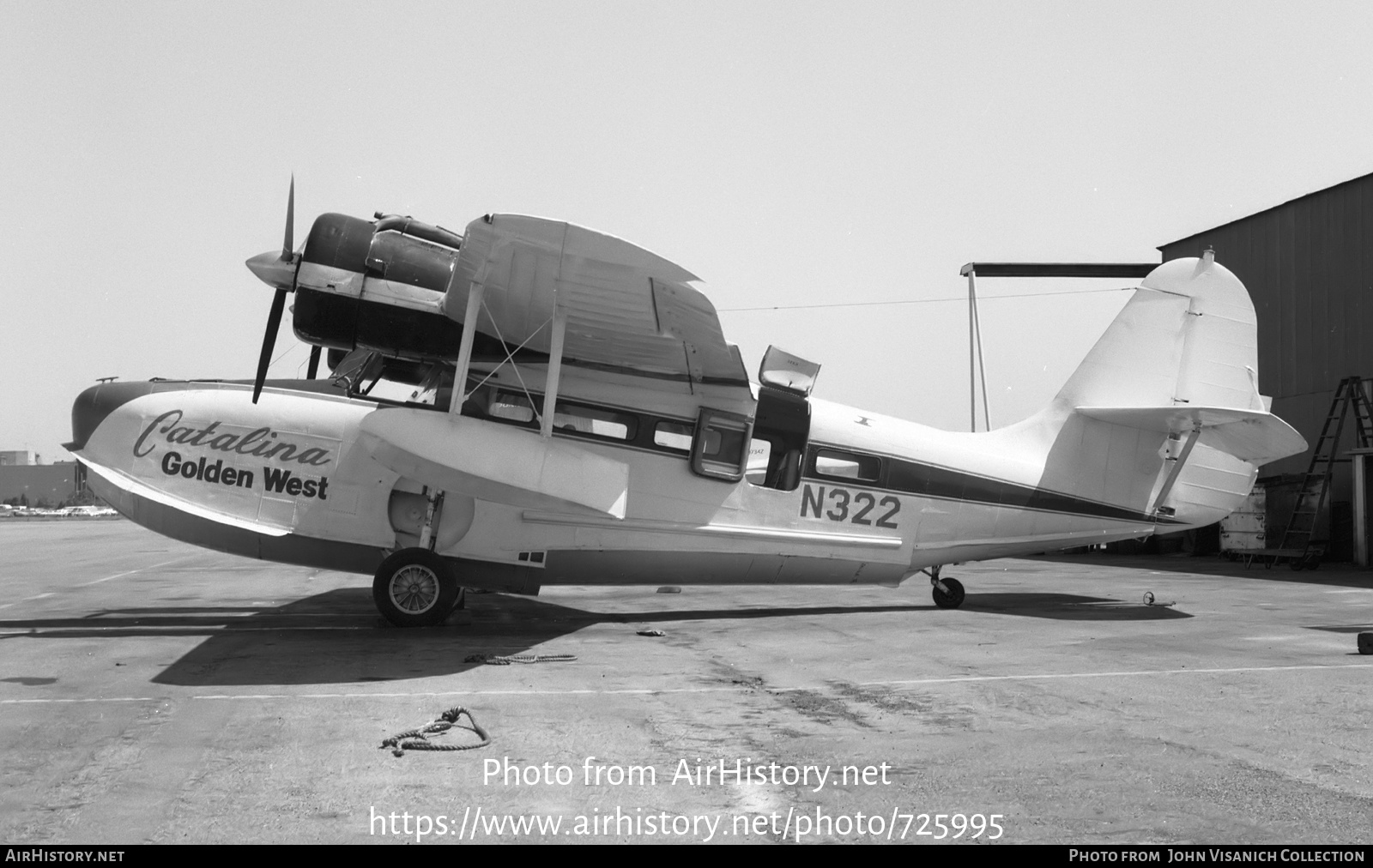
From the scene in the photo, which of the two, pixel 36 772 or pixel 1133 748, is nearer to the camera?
pixel 36 772

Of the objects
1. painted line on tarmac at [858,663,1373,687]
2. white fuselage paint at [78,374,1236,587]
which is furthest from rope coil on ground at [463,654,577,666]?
painted line on tarmac at [858,663,1373,687]

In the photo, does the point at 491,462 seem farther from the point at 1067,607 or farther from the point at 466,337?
the point at 1067,607

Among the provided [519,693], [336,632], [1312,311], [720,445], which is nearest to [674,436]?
[720,445]

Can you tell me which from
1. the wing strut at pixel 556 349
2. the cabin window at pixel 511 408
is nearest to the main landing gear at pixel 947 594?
the cabin window at pixel 511 408

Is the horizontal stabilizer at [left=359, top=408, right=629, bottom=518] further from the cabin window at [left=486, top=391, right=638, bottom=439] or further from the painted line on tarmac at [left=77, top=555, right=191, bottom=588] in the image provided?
the painted line on tarmac at [left=77, top=555, right=191, bottom=588]

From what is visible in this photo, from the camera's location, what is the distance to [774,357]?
1201cm

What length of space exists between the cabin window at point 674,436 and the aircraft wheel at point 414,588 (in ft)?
8.83

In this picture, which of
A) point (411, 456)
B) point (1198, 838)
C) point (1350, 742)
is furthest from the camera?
point (411, 456)

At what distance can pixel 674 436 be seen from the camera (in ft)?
38.1

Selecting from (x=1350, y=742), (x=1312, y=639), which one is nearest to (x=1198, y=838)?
(x=1350, y=742)

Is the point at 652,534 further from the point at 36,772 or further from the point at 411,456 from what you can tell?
the point at 36,772

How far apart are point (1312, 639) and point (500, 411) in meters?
8.35

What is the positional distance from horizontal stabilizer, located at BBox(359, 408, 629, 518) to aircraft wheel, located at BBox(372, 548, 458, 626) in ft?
4.27

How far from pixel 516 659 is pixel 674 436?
353cm
